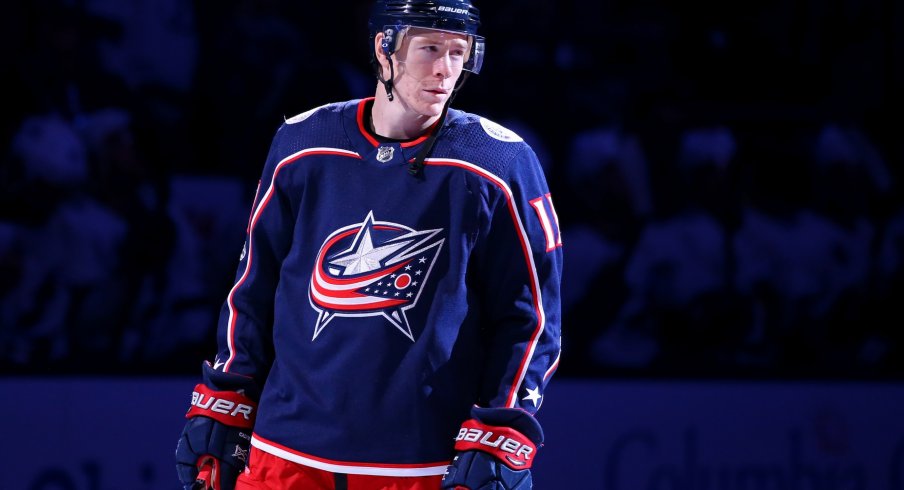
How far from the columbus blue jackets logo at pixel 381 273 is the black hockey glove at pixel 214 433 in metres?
0.26

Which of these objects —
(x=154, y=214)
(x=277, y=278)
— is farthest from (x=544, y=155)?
(x=277, y=278)

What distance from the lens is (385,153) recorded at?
220 centimetres

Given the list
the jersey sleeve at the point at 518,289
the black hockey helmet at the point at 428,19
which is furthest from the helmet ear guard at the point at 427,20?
the jersey sleeve at the point at 518,289

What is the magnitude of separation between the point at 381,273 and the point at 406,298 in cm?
6

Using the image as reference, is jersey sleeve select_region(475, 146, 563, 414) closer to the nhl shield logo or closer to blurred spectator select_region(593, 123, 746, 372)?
the nhl shield logo

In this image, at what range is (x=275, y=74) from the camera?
484 centimetres

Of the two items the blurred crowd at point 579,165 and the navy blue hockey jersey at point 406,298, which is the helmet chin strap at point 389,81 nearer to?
the navy blue hockey jersey at point 406,298

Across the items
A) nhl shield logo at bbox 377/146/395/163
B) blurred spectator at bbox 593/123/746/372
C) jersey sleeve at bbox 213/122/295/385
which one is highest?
nhl shield logo at bbox 377/146/395/163

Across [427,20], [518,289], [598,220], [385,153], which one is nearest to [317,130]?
A: [385,153]

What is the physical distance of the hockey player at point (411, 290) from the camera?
2.15 metres

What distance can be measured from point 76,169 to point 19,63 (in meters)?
0.46

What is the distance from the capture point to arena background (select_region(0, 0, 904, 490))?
14.2 ft

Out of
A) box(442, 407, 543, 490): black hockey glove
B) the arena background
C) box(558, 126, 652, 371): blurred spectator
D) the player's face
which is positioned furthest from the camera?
box(558, 126, 652, 371): blurred spectator

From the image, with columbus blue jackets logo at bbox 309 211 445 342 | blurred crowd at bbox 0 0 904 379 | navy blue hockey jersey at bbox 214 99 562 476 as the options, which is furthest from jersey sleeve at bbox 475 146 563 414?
blurred crowd at bbox 0 0 904 379
